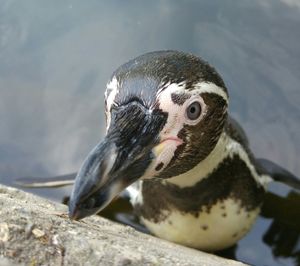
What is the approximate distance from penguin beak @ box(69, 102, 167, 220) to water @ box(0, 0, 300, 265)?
1.69 m

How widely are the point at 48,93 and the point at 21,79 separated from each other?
0.16m

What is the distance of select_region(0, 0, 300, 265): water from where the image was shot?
3670 millimetres

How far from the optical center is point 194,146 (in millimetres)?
2113

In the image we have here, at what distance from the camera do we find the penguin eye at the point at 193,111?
202 cm

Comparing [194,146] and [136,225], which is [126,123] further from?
[136,225]

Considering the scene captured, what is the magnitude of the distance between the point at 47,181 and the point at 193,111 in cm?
153

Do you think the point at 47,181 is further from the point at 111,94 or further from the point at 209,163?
the point at 111,94

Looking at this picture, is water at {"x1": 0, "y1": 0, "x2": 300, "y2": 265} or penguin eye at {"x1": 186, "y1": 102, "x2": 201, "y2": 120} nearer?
penguin eye at {"x1": 186, "y1": 102, "x2": 201, "y2": 120}

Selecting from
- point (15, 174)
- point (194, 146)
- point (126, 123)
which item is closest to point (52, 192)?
point (15, 174)

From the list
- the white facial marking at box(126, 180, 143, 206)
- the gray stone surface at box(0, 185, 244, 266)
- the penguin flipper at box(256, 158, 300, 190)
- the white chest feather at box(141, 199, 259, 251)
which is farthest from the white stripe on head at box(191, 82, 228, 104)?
the penguin flipper at box(256, 158, 300, 190)

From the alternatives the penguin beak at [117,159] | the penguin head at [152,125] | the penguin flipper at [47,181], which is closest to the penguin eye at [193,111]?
the penguin head at [152,125]

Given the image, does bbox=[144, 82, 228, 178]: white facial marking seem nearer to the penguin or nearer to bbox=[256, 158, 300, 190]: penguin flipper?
the penguin

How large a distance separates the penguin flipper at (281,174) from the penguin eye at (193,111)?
4.25 ft

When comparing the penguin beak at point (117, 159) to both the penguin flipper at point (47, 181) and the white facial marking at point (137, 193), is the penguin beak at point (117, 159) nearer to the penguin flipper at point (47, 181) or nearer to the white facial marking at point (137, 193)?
the white facial marking at point (137, 193)
